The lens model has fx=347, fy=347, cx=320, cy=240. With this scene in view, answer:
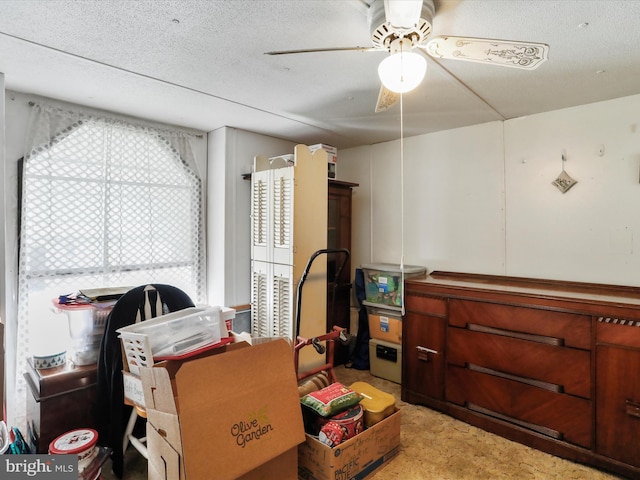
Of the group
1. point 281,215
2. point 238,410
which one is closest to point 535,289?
point 281,215

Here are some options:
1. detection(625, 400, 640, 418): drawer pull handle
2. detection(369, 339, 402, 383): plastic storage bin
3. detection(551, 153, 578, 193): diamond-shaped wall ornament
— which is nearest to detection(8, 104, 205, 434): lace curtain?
detection(369, 339, 402, 383): plastic storage bin

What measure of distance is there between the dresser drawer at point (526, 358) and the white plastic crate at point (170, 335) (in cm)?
166

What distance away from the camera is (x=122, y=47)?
70.2 inches

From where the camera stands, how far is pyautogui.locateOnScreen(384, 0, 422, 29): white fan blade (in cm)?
119

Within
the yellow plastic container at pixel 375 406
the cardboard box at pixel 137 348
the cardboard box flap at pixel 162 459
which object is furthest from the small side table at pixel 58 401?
the yellow plastic container at pixel 375 406

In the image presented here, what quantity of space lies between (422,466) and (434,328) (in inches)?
36.8

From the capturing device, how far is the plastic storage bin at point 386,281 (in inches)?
126

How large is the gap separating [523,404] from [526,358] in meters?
0.30

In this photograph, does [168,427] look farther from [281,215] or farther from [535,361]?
[535,361]

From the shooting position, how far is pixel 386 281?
3.27 meters

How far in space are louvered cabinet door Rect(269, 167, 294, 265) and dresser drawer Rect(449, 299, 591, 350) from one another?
1.33m

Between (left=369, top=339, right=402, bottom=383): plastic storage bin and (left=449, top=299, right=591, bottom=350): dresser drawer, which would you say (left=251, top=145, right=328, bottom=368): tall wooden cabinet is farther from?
(left=449, top=299, right=591, bottom=350): dresser drawer

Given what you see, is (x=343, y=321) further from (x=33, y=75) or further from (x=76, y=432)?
(x=33, y=75)

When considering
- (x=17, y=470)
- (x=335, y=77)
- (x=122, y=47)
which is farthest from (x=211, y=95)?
(x=17, y=470)
